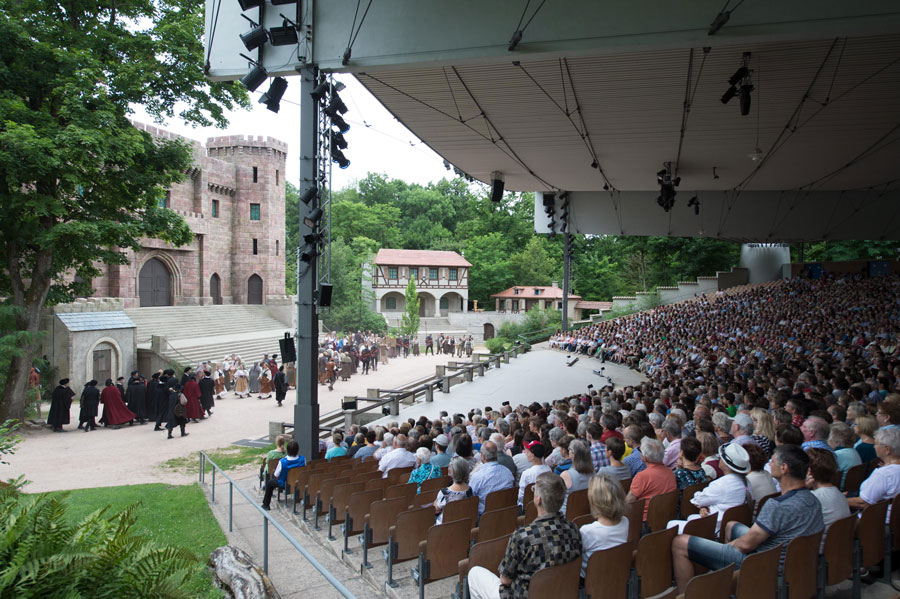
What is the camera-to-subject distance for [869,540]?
134 inches

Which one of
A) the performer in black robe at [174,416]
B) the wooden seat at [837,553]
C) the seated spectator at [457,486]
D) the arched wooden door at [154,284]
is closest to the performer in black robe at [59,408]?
the performer in black robe at [174,416]

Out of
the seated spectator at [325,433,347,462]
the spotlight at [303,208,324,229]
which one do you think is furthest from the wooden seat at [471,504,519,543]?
the spotlight at [303,208,324,229]

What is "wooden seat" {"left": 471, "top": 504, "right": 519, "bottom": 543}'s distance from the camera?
400 cm

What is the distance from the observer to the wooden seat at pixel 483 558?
11.1 feet

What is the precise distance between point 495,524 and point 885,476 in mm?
2664

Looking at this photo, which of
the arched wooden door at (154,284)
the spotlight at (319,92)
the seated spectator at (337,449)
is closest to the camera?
the seated spectator at (337,449)

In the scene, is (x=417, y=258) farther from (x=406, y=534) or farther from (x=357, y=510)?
(x=406, y=534)

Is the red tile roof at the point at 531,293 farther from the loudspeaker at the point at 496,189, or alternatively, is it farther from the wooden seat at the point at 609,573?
the wooden seat at the point at 609,573

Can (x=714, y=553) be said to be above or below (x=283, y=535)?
above

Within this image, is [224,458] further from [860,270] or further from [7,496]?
[860,270]

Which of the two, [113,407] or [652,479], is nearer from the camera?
[652,479]

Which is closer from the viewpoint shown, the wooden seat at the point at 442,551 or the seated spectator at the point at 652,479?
the wooden seat at the point at 442,551

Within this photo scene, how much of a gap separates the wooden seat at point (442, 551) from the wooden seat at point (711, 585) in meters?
1.68

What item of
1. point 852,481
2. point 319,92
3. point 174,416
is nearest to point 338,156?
point 319,92
